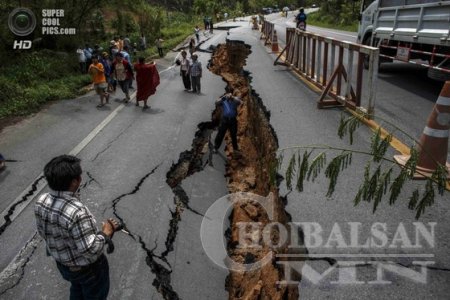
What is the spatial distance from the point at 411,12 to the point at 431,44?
3.96 feet

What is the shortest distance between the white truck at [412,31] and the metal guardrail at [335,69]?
0.90 metres

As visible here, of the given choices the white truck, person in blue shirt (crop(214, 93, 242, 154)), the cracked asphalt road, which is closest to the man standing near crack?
the cracked asphalt road

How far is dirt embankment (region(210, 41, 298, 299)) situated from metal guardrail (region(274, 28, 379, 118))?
5.22ft

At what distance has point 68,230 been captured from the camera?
2.64 m

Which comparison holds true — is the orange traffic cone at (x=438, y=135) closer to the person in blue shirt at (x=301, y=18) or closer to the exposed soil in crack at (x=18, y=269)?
the exposed soil in crack at (x=18, y=269)

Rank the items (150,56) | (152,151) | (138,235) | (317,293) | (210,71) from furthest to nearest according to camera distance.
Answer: (150,56)
(210,71)
(152,151)
(138,235)
(317,293)

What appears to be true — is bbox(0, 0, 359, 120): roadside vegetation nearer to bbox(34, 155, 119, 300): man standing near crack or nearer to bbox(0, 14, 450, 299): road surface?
bbox(0, 14, 450, 299): road surface

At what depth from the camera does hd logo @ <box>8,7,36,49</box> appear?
52.4ft

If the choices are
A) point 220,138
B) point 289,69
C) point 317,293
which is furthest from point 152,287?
point 289,69

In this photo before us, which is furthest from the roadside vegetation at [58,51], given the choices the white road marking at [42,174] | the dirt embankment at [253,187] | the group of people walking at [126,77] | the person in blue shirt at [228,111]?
the person in blue shirt at [228,111]

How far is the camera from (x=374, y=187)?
2396mm

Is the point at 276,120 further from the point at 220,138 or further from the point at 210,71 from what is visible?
the point at 210,71

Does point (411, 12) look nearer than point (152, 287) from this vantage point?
No

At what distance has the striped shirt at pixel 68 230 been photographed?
A: 2635mm
